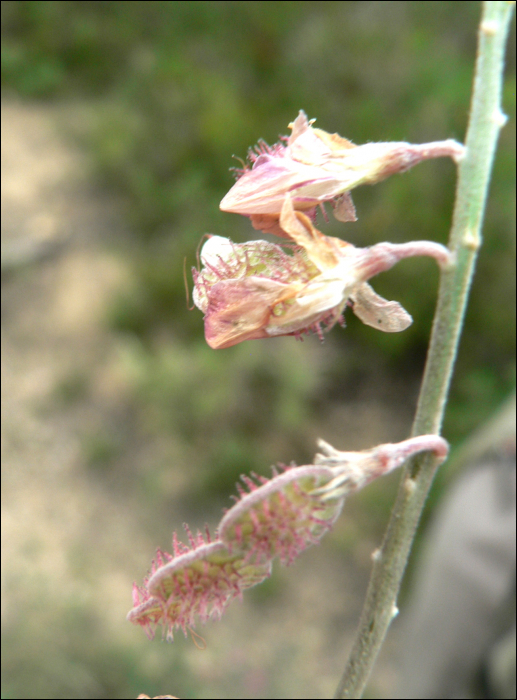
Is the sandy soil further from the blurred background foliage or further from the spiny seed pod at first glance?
the spiny seed pod

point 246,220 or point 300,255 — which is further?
point 246,220

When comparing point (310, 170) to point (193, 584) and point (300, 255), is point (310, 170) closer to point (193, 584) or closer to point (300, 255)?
point (300, 255)

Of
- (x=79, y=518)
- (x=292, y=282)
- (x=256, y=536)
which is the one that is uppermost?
(x=79, y=518)

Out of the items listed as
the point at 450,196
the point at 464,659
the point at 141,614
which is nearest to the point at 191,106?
the point at 450,196

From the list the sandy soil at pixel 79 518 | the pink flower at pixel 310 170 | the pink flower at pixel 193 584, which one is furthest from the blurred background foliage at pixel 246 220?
the pink flower at pixel 193 584

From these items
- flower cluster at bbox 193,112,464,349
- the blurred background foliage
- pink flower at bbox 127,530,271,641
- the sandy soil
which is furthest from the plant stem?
the blurred background foliage

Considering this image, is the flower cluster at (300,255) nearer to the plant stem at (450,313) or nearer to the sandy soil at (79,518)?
A: the plant stem at (450,313)

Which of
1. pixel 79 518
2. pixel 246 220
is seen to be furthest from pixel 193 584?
pixel 246 220
